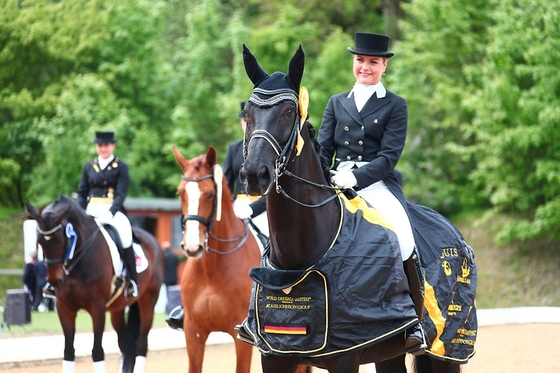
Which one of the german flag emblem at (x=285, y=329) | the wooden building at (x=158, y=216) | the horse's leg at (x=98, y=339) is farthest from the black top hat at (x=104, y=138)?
the wooden building at (x=158, y=216)

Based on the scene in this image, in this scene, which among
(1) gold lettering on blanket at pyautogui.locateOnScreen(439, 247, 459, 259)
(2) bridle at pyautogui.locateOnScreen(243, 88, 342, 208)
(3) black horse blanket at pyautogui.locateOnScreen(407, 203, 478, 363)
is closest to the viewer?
(2) bridle at pyautogui.locateOnScreen(243, 88, 342, 208)

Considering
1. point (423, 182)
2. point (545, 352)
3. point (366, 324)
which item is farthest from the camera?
point (423, 182)

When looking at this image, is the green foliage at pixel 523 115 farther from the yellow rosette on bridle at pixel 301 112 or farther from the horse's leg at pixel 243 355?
the yellow rosette on bridle at pixel 301 112

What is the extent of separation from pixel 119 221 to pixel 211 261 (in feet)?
10.9

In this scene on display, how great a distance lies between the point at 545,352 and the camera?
12.8 m

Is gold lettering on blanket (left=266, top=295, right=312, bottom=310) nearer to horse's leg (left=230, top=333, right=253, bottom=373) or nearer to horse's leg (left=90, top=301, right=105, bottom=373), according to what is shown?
horse's leg (left=230, top=333, right=253, bottom=373)

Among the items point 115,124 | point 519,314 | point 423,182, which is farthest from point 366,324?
point 115,124

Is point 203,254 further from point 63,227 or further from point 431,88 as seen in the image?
point 431,88

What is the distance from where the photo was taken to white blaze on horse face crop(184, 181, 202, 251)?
7.49 m

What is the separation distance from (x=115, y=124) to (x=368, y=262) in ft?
74.3

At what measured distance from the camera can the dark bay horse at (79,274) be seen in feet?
31.0

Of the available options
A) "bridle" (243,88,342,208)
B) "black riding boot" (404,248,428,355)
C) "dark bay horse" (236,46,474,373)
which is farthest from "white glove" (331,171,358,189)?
"black riding boot" (404,248,428,355)

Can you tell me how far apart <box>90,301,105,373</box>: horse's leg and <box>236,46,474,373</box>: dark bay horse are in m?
4.62

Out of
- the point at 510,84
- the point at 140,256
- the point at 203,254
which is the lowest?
the point at 140,256
